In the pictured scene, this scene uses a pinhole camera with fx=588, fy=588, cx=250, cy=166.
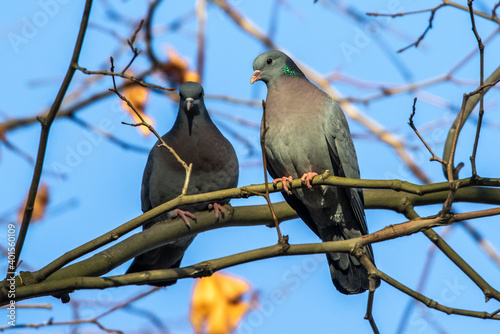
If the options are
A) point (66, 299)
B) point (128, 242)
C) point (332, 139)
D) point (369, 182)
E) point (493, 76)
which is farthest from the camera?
point (332, 139)

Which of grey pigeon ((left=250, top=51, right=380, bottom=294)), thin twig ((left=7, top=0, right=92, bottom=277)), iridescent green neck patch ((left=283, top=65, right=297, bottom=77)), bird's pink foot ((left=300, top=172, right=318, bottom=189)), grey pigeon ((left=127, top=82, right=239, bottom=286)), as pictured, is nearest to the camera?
thin twig ((left=7, top=0, right=92, bottom=277))

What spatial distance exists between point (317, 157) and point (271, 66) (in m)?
0.95

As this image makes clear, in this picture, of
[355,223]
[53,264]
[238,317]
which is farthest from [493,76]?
[53,264]

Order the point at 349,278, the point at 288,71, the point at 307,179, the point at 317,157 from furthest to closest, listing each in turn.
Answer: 1. the point at 288,71
2. the point at 349,278
3. the point at 317,157
4. the point at 307,179

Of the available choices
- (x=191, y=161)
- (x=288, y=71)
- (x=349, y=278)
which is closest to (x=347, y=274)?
(x=349, y=278)

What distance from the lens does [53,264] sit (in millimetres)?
2822

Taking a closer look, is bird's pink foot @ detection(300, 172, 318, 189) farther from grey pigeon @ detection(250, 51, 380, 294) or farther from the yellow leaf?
the yellow leaf

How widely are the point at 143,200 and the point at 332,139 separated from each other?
6.20 ft

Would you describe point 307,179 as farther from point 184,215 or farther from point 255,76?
point 255,76

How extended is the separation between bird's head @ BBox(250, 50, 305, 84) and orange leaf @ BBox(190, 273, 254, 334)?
5.18ft

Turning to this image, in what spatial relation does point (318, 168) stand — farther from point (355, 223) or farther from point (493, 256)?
point (493, 256)

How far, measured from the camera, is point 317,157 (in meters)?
4.08

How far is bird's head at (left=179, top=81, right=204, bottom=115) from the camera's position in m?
4.75

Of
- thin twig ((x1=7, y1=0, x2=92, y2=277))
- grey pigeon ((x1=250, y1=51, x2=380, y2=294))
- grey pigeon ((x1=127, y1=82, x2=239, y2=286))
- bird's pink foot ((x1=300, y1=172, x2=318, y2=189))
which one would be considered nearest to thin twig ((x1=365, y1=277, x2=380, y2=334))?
bird's pink foot ((x1=300, y1=172, x2=318, y2=189))
